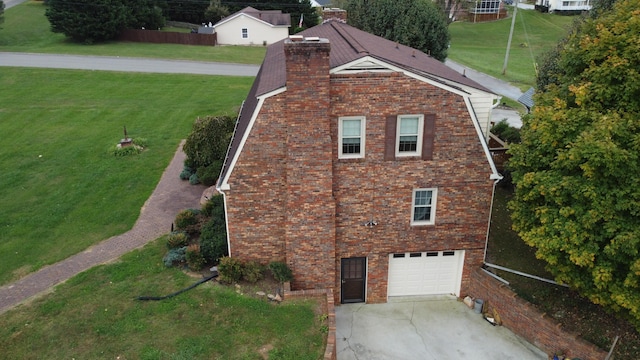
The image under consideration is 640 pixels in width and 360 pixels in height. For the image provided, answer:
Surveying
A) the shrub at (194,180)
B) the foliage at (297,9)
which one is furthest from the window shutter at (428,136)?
the foliage at (297,9)

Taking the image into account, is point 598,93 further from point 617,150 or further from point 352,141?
point 352,141

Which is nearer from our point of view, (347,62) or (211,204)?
(347,62)

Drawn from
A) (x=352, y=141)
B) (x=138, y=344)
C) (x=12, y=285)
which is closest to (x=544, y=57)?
(x=352, y=141)

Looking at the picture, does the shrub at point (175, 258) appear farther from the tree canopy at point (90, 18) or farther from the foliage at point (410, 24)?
the tree canopy at point (90, 18)

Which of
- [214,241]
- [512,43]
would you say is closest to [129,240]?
[214,241]

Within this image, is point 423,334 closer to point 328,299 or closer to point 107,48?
point 328,299

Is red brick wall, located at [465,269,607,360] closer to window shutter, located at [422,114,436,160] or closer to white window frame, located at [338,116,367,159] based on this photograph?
window shutter, located at [422,114,436,160]
